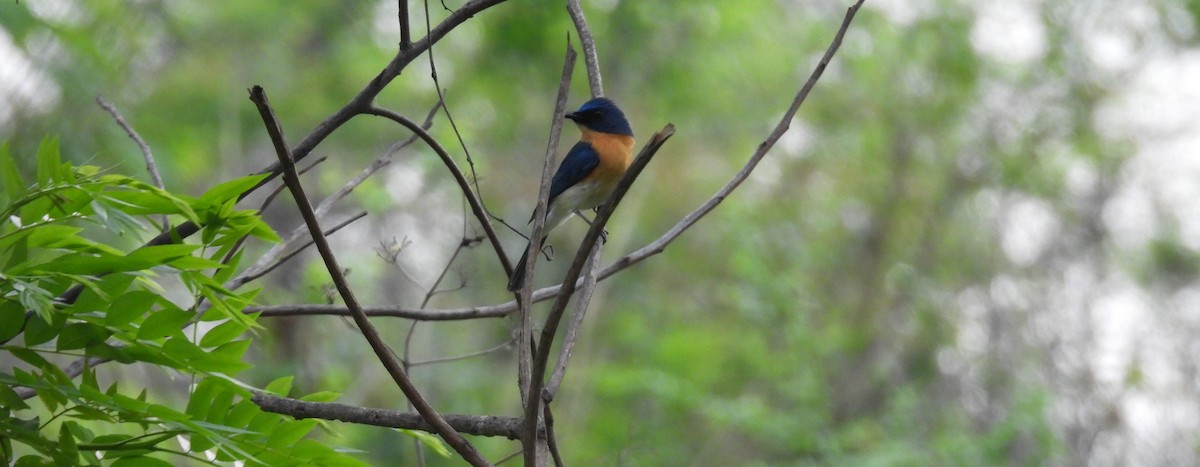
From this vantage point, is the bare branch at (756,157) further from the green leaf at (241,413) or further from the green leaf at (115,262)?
the green leaf at (115,262)

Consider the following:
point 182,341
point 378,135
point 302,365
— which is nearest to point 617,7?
point 378,135

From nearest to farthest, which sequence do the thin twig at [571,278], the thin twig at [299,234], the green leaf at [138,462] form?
1. the thin twig at [571,278]
2. the green leaf at [138,462]
3. the thin twig at [299,234]

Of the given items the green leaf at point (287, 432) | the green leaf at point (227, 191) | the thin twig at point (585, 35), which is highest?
the thin twig at point (585, 35)

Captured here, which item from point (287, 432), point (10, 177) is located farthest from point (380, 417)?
point (10, 177)

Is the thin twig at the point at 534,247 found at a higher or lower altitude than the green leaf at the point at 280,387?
higher

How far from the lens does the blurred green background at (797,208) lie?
9406mm

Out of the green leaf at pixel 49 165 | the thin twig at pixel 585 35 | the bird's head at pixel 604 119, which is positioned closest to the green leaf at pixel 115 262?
the green leaf at pixel 49 165

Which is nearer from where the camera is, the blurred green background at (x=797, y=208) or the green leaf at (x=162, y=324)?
the green leaf at (x=162, y=324)

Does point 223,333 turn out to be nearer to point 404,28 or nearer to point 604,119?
point 404,28

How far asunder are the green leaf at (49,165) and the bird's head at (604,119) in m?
2.26

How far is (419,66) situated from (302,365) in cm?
399

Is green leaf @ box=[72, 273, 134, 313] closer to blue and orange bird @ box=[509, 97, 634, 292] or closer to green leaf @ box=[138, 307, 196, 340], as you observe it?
green leaf @ box=[138, 307, 196, 340]

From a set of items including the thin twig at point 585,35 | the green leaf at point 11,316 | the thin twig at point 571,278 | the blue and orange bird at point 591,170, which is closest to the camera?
the thin twig at point 571,278

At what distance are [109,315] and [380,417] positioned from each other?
1.33ft
